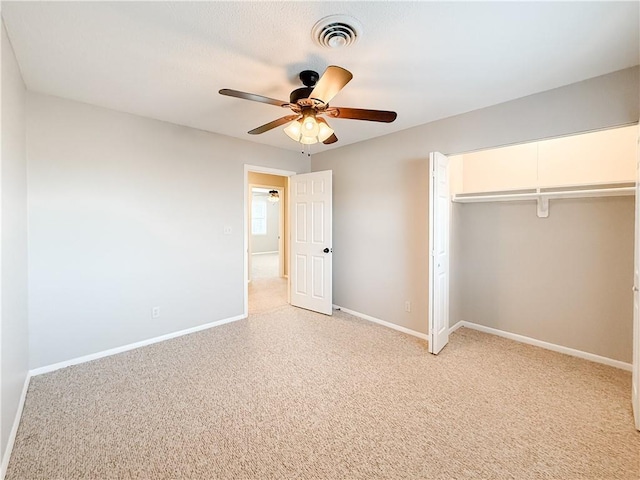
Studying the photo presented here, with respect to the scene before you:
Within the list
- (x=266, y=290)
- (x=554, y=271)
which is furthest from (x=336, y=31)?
(x=266, y=290)

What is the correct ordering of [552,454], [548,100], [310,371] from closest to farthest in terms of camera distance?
[552,454] → [548,100] → [310,371]

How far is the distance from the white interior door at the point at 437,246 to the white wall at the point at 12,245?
3.21 meters

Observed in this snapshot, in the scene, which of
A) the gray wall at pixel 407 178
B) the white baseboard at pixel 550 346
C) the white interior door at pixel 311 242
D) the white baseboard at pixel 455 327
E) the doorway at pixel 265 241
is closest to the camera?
the gray wall at pixel 407 178

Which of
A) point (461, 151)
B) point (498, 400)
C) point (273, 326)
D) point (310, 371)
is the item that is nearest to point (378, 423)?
point (310, 371)

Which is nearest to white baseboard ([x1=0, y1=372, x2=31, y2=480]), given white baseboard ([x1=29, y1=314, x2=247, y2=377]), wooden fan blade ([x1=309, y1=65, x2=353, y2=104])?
white baseboard ([x1=29, y1=314, x2=247, y2=377])

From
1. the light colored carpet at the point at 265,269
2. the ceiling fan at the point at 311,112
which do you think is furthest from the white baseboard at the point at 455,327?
the light colored carpet at the point at 265,269

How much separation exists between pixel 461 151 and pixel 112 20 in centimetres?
302

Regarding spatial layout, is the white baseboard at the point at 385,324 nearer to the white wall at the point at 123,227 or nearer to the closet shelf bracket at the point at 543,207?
the white wall at the point at 123,227

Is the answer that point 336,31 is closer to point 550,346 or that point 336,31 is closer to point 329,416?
point 329,416

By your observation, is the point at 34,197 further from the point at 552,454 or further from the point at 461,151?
the point at 552,454

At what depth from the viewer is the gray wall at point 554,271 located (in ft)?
8.62

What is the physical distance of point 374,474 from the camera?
153 cm

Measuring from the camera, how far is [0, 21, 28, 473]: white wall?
1.63 m

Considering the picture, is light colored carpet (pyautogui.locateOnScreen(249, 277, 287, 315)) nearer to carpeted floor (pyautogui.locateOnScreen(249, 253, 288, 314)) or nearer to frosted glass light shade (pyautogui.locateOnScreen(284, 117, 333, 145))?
carpeted floor (pyautogui.locateOnScreen(249, 253, 288, 314))
